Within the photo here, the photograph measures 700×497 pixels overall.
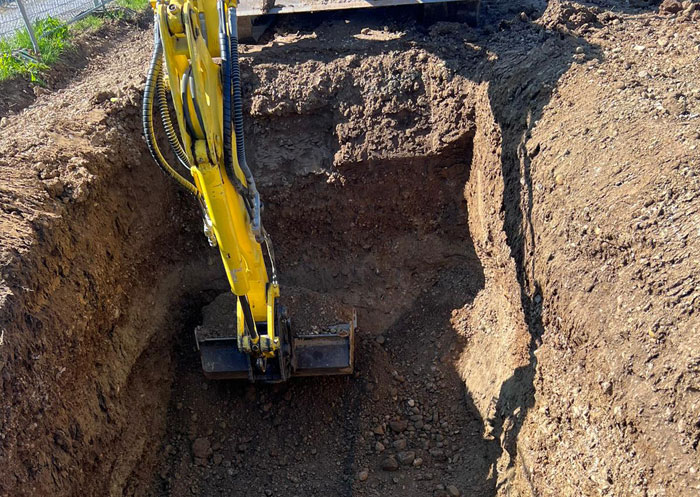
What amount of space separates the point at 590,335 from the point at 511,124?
2683 mm

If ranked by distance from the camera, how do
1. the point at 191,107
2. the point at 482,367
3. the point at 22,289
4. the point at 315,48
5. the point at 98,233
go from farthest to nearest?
1. the point at 315,48
2. the point at 482,367
3. the point at 98,233
4. the point at 22,289
5. the point at 191,107

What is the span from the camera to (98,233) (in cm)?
578

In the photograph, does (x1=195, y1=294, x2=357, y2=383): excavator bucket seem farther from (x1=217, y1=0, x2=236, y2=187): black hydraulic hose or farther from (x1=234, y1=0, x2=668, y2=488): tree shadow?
(x1=217, y1=0, x2=236, y2=187): black hydraulic hose

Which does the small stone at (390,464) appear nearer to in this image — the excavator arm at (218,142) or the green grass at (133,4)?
the excavator arm at (218,142)

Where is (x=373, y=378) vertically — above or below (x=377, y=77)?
below

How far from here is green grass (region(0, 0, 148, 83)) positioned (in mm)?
8562

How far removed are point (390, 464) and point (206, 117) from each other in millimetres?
3904

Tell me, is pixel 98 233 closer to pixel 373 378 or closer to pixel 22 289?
pixel 22 289

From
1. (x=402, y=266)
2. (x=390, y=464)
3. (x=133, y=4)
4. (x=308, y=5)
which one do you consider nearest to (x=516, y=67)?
(x=402, y=266)

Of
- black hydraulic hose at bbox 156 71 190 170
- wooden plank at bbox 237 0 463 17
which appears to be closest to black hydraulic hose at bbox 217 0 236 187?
black hydraulic hose at bbox 156 71 190 170

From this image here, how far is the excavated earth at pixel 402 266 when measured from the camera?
166 inches

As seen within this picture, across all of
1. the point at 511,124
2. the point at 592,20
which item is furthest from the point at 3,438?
the point at 592,20

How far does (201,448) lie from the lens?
19.9 feet

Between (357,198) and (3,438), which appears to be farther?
(357,198)
